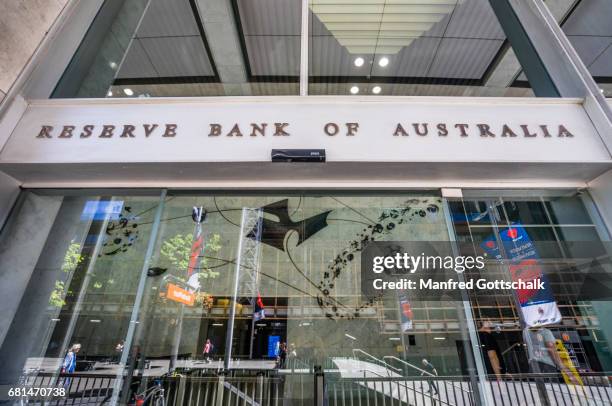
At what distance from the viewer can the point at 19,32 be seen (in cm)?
260

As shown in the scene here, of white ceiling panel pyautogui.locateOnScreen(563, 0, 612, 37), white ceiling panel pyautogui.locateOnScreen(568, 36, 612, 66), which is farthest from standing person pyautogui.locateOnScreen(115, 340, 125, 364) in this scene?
white ceiling panel pyautogui.locateOnScreen(563, 0, 612, 37)

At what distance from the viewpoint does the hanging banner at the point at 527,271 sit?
2713 mm

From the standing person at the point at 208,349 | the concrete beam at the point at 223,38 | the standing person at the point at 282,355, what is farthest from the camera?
the concrete beam at the point at 223,38

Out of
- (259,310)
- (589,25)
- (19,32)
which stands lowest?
(259,310)

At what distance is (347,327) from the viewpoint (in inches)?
142

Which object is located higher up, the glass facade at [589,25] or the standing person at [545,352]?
the glass facade at [589,25]

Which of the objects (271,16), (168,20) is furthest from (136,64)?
(271,16)

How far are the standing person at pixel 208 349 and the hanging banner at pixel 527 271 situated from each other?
3.49 metres

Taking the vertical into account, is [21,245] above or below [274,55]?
below

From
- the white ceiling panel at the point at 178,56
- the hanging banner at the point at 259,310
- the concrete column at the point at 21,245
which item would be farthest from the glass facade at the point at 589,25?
the concrete column at the point at 21,245

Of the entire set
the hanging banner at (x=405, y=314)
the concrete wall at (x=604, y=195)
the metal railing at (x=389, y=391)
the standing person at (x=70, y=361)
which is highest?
the concrete wall at (x=604, y=195)

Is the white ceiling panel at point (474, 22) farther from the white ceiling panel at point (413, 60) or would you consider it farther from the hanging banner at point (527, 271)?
the hanging banner at point (527, 271)

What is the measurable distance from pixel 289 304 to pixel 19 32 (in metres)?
3.73

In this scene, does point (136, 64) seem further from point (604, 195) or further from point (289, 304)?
point (604, 195)
